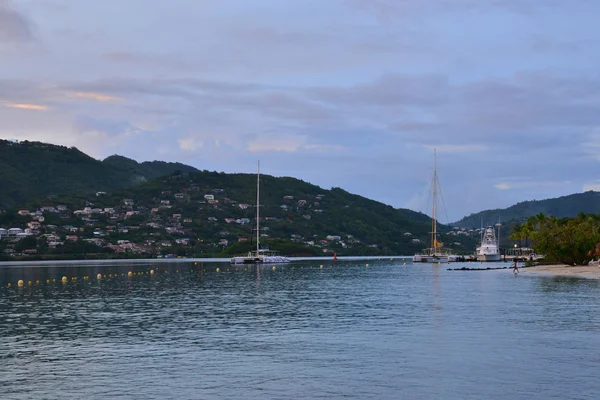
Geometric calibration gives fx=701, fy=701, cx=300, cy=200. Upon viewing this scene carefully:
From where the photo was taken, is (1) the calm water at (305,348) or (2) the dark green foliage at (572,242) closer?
(1) the calm water at (305,348)

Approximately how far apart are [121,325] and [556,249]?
11944 centimetres

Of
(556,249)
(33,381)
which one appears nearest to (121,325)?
(33,381)

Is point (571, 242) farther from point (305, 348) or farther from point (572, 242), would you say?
point (305, 348)

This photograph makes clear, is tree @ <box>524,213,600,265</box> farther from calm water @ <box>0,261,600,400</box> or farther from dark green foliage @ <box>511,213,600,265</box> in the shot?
calm water @ <box>0,261,600,400</box>

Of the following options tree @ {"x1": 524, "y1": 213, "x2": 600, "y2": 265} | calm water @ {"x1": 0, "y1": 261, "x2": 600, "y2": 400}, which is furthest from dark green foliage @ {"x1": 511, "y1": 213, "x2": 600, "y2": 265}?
calm water @ {"x1": 0, "y1": 261, "x2": 600, "y2": 400}

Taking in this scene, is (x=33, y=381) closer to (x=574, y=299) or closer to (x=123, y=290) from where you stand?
(x=574, y=299)

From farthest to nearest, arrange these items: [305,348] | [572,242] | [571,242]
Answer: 1. [571,242]
2. [572,242]
3. [305,348]

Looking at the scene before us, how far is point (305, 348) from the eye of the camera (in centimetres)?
4441

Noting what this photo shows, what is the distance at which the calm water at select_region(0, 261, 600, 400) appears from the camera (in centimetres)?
3259

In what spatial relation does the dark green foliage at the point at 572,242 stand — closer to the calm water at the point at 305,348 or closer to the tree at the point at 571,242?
the tree at the point at 571,242

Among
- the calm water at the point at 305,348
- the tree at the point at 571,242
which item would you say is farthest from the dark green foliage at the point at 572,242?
the calm water at the point at 305,348

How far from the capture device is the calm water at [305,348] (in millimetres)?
32594

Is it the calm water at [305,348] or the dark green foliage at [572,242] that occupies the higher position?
the dark green foliage at [572,242]

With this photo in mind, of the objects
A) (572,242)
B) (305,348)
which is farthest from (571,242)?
(305,348)
